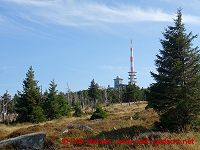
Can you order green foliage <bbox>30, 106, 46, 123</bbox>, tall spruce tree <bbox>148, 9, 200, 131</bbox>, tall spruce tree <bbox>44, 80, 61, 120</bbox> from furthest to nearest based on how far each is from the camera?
tall spruce tree <bbox>44, 80, 61, 120</bbox>, green foliage <bbox>30, 106, 46, 123</bbox>, tall spruce tree <bbox>148, 9, 200, 131</bbox>

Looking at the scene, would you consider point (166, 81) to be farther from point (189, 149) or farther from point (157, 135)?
point (189, 149)

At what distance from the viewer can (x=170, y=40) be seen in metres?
23.2

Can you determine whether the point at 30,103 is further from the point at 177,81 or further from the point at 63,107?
the point at 177,81

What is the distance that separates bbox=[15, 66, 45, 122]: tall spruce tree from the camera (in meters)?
56.7

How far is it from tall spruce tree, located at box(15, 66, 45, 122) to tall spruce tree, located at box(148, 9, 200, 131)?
35.5 meters

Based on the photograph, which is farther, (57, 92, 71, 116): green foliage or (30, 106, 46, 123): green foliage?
(57, 92, 71, 116): green foliage

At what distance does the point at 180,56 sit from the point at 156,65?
1.48 meters

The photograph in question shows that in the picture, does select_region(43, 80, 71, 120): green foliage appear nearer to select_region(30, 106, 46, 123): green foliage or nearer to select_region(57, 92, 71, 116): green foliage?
select_region(57, 92, 71, 116): green foliage

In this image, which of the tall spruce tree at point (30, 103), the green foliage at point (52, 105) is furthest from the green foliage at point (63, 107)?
the tall spruce tree at point (30, 103)

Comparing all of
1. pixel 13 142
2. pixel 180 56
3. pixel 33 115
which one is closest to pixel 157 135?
pixel 13 142

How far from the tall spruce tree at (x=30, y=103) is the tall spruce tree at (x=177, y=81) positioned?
116 ft

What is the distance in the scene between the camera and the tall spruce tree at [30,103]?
2233 inches

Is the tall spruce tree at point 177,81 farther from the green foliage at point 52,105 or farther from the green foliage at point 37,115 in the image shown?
the green foliage at point 52,105

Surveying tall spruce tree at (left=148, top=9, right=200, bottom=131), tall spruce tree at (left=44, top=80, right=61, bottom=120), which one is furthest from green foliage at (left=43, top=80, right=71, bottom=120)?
tall spruce tree at (left=148, top=9, right=200, bottom=131)
